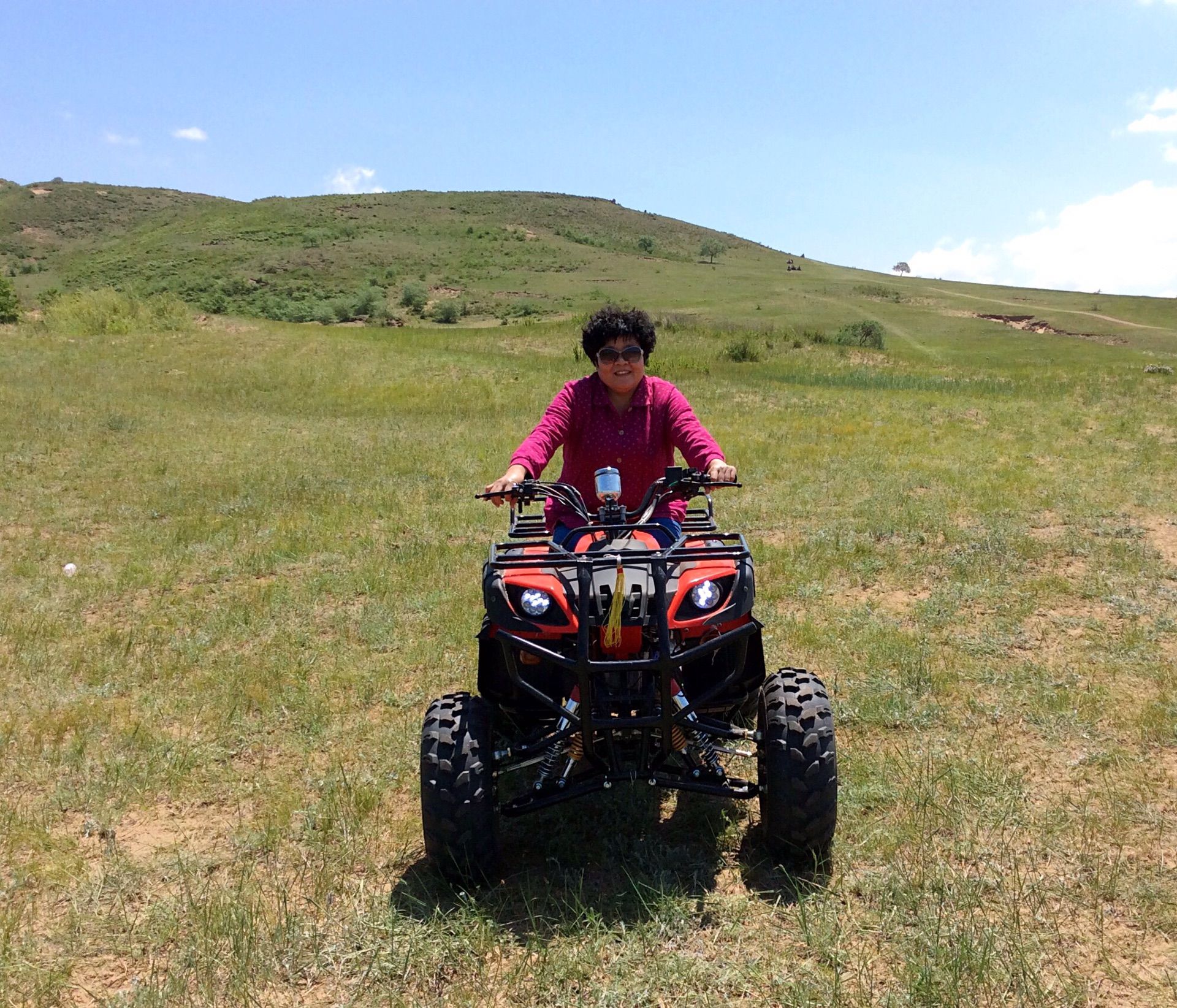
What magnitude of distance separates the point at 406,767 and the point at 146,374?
71.5ft

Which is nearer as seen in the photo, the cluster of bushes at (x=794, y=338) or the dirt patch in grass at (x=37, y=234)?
the cluster of bushes at (x=794, y=338)

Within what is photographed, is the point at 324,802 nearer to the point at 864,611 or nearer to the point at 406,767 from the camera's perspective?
the point at 406,767

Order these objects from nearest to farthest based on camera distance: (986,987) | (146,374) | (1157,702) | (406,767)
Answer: (986,987)
(406,767)
(1157,702)
(146,374)

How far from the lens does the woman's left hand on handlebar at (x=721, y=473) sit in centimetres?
386

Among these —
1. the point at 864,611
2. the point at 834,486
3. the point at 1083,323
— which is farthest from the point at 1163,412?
the point at 1083,323

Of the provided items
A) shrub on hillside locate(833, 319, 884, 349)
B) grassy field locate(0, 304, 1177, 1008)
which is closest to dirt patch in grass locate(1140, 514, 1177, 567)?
grassy field locate(0, 304, 1177, 1008)

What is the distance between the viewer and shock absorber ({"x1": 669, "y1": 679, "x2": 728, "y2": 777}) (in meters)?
3.28

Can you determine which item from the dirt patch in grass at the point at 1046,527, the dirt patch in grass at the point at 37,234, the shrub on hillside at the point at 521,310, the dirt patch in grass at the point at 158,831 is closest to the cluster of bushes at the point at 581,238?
the shrub on hillside at the point at 521,310

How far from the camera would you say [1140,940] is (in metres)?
3.05

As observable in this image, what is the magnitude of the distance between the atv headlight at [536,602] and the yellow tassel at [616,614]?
24 cm

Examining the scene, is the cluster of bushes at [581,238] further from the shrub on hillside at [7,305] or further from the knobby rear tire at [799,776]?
the knobby rear tire at [799,776]

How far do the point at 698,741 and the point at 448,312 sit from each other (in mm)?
53895

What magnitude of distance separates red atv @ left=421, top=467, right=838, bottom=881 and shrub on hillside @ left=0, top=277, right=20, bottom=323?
37.9 metres

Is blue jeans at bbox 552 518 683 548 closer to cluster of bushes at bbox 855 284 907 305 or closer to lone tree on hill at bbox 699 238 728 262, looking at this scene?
cluster of bushes at bbox 855 284 907 305
